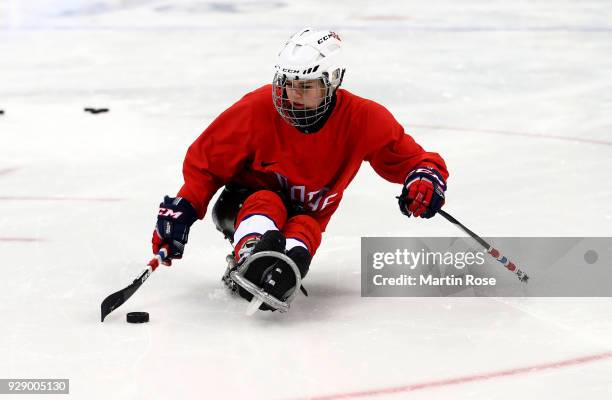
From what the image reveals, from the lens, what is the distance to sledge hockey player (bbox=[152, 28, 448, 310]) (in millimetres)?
3072

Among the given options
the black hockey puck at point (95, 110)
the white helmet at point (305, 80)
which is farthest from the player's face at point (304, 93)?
the black hockey puck at point (95, 110)

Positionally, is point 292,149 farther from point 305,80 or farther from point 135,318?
point 135,318

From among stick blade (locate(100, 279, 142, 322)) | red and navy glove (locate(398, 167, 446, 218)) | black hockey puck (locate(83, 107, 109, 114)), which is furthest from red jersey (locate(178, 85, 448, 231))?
black hockey puck (locate(83, 107, 109, 114))

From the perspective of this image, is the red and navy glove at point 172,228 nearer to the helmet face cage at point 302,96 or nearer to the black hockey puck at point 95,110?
the helmet face cage at point 302,96

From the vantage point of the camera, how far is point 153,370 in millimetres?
2684

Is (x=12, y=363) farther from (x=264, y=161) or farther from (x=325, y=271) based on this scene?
(x=325, y=271)

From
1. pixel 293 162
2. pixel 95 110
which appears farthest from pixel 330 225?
pixel 95 110

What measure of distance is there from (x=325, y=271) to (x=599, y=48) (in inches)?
212

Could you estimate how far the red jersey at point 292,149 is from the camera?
3.19 metres

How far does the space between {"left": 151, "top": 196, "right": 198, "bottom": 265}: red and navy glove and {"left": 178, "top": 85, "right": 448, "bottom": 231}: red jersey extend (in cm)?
7

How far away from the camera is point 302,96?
3.08 meters

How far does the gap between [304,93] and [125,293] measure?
28.1 inches

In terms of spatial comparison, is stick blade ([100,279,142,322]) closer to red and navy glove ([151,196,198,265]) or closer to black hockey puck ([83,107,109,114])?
red and navy glove ([151,196,198,265])

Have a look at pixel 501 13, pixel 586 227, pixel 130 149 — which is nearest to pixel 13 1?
pixel 501 13
